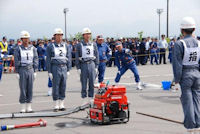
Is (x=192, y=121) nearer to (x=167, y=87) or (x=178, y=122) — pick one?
(x=178, y=122)

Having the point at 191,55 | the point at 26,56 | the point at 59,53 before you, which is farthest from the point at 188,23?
the point at 26,56

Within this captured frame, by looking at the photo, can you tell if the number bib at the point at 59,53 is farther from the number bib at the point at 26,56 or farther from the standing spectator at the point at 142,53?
the standing spectator at the point at 142,53

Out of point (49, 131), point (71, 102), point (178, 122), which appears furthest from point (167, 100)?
point (49, 131)

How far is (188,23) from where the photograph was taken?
698cm

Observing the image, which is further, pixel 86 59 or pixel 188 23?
pixel 86 59

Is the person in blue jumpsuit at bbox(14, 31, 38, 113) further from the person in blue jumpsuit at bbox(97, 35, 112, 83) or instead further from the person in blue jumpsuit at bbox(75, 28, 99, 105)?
the person in blue jumpsuit at bbox(97, 35, 112, 83)

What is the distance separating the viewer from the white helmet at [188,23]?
6969 millimetres

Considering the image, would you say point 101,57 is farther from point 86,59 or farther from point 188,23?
point 188,23

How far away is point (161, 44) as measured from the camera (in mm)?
28969

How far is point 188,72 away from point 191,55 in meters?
0.32

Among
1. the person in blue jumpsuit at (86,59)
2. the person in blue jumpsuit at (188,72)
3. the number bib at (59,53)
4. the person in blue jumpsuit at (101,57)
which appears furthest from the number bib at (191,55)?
the person in blue jumpsuit at (101,57)

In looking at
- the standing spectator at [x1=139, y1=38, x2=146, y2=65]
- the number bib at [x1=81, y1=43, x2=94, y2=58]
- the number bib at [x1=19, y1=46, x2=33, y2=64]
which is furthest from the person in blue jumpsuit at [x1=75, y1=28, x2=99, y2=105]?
the standing spectator at [x1=139, y1=38, x2=146, y2=65]

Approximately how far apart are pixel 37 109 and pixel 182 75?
577cm

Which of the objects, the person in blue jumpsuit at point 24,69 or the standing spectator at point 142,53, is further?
the standing spectator at point 142,53
